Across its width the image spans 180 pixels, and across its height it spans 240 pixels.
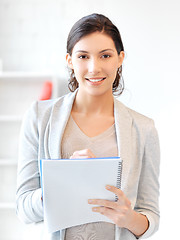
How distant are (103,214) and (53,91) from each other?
2490 millimetres

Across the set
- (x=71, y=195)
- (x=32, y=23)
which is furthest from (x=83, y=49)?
(x=32, y=23)

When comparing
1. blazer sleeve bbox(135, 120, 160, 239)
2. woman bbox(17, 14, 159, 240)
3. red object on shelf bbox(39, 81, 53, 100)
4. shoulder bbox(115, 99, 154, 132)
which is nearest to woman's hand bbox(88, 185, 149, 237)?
woman bbox(17, 14, 159, 240)

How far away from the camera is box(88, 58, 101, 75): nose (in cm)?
117

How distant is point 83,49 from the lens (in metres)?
1.19

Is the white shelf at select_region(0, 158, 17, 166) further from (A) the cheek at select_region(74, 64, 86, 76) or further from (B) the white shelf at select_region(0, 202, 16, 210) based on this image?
(A) the cheek at select_region(74, 64, 86, 76)

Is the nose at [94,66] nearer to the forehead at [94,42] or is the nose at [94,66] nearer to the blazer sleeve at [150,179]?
the forehead at [94,42]

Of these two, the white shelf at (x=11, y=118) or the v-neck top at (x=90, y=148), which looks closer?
the v-neck top at (x=90, y=148)

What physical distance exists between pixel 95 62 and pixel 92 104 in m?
0.17

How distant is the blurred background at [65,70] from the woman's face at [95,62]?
226 cm

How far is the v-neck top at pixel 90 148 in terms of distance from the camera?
1.17 m

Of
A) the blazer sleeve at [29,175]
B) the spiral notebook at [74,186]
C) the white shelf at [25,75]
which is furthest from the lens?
the white shelf at [25,75]

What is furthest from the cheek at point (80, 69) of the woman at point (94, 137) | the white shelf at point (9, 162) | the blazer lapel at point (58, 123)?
the white shelf at point (9, 162)

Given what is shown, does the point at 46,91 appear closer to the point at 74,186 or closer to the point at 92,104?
the point at 92,104

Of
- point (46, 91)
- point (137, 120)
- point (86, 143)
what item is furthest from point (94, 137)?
point (46, 91)
